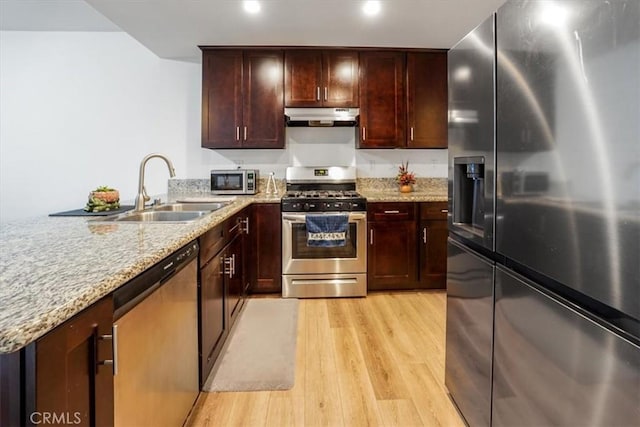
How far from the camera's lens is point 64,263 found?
1.04 m

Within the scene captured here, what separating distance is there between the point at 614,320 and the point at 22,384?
3.95 ft

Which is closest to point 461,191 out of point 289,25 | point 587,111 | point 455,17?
point 587,111

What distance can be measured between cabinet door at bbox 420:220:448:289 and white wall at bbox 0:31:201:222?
103 inches

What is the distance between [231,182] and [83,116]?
5.83 ft

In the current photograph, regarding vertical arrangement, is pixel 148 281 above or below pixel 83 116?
below

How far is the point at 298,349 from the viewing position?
2414 millimetres

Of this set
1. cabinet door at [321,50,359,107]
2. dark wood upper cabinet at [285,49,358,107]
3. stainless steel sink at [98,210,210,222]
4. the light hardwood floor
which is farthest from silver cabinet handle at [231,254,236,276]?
cabinet door at [321,50,359,107]

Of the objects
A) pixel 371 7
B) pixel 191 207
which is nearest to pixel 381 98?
pixel 371 7

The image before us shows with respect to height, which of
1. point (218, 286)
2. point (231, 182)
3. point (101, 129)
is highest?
point (101, 129)

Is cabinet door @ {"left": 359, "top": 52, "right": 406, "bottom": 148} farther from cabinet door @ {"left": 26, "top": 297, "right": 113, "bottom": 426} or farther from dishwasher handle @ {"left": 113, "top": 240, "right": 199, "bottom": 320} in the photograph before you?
cabinet door @ {"left": 26, "top": 297, "right": 113, "bottom": 426}

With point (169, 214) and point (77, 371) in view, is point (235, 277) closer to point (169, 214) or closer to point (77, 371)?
point (169, 214)

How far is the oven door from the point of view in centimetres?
339

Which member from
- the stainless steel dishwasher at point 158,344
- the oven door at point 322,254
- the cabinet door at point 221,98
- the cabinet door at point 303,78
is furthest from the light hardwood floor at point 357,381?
the cabinet door at point 303,78

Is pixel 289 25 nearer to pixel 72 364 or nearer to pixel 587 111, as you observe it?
pixel 587 111
